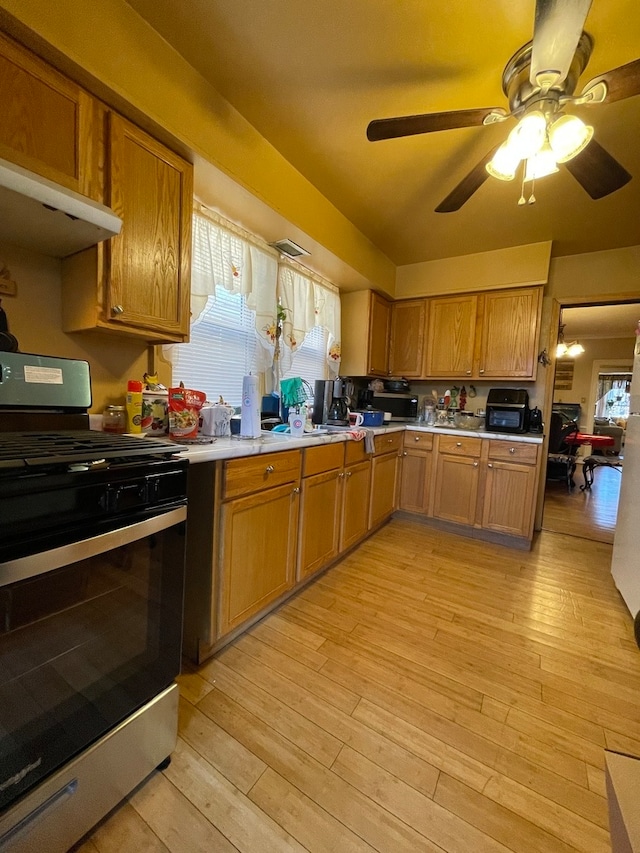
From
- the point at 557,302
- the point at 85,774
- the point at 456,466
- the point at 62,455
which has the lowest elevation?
the point at 85,774

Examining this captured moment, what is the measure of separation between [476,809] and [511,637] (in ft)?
2.90

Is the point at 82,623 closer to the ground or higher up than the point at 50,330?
closer to the ground

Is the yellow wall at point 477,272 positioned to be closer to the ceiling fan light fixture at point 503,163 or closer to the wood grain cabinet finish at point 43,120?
the ceiling fan light fixture at point 503,163

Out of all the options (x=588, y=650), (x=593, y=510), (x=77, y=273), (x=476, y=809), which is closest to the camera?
(x=476, y=809)

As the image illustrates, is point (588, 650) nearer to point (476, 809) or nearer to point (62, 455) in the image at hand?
point (476, 809)

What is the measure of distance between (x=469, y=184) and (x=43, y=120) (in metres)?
1.71

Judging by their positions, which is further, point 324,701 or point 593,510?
point 593,510

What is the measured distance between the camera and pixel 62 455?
77cm

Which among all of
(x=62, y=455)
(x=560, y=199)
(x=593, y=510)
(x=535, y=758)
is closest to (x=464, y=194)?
(x=560, y=199)

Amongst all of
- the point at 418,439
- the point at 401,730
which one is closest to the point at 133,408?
the point at 401,730

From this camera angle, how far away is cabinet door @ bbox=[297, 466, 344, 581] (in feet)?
6.25

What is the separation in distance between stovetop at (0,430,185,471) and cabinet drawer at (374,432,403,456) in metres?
1.88

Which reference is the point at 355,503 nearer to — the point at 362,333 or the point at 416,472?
the point at 416,472

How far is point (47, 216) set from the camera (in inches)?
43.4
